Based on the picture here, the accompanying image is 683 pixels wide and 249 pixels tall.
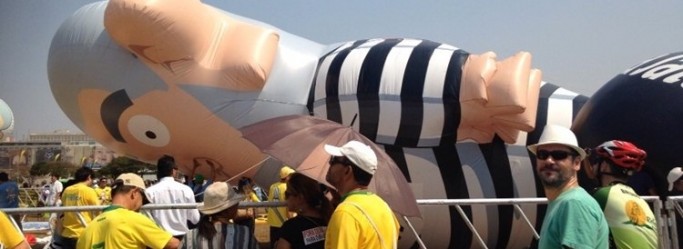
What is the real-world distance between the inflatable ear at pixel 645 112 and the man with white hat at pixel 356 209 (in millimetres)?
4156

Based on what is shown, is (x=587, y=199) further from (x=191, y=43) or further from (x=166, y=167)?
(x=191, y=43)

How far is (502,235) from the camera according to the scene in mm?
7434

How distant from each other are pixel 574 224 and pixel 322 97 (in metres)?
5.05

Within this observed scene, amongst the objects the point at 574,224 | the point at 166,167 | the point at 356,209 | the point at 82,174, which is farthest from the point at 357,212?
the point at 82,174

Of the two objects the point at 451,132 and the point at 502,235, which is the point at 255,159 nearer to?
the point at 451,132

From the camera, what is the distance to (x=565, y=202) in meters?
2.55

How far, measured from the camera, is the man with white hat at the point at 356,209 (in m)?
2.55

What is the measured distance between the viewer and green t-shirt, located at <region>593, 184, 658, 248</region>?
3146mm

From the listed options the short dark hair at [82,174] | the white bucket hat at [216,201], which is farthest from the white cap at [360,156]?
the short dark hair at [82,174]

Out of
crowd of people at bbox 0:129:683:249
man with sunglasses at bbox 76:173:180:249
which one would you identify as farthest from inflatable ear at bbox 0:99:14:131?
man with sunglasses at bbox 76:173:180:249

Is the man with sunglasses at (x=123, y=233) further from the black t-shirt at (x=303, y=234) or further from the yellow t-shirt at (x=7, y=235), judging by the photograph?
the black t-shirt at (x=303, y=234)

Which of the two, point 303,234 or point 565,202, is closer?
point 565,202

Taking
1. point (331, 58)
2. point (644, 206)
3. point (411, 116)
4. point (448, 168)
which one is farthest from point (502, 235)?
point (644, 206)

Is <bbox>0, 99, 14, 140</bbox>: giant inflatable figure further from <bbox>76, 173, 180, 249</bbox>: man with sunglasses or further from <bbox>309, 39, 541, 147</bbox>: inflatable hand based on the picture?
<bbox>76, 173, 180, 249</bbox>: man with sunglasses
